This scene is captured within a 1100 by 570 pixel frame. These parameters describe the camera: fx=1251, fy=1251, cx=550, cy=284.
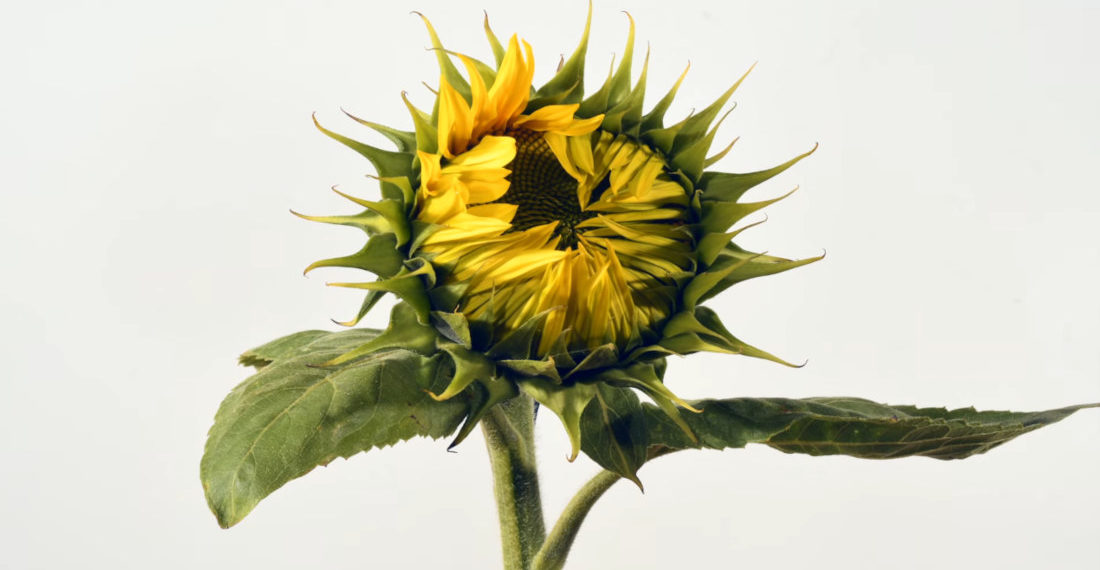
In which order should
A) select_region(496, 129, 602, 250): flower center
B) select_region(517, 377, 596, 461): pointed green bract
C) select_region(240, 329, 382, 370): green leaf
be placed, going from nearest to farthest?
select_region(517, 377, 596, 461): pointed green bract < select_region(496, 129, 602, 250): flower center < select_region(240, 329, 382, 370): green leaf

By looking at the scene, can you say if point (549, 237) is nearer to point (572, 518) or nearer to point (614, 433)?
point (614, 433)

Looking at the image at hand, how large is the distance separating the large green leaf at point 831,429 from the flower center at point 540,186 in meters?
0.20

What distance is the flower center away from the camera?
1095 millimetres

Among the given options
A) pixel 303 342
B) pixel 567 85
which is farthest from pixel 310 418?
pixel 567 85

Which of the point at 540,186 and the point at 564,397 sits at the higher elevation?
the point at 540,186

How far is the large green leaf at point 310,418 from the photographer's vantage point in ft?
3.34

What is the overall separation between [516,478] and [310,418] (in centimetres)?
26

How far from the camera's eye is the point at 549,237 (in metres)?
1.06

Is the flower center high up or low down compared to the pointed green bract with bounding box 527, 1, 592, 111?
down

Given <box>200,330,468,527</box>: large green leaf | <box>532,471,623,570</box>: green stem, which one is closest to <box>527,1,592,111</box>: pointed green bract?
<box>200,330,468,527</box>: large green leaf

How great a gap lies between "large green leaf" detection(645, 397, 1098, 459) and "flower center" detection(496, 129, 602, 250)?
202 millimetres

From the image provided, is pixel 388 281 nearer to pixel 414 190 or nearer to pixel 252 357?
pixel 414 190

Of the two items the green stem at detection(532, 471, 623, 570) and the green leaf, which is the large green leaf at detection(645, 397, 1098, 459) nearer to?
the green stem at detection(532, 471, 623, 570)

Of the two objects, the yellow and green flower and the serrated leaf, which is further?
the serrated leaf
